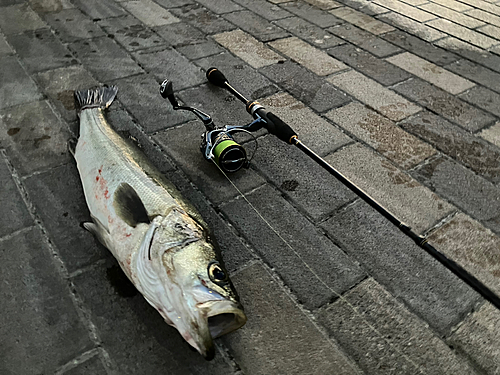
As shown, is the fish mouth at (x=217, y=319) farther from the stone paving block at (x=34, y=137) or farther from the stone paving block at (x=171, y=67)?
the stone paving block at (x=171, y=67)

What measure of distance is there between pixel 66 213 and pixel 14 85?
216 cm

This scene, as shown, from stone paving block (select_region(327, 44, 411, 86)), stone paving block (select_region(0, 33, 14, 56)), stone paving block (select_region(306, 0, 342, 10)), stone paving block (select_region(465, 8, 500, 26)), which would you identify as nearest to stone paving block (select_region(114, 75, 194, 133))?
stone paving block (select_region(0, 33, 14, 56))

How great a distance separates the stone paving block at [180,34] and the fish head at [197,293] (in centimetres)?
376

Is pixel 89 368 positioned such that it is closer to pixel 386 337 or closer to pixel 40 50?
pixel 386 337

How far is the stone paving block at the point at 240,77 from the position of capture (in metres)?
4.39

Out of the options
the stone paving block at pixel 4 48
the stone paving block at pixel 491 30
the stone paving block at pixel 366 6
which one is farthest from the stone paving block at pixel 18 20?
the stone paving block at pixel 491 30

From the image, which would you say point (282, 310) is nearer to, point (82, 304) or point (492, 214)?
point (82, 304)

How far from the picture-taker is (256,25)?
226 inches

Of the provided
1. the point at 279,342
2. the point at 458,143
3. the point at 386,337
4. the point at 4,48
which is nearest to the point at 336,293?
the point at 386,337

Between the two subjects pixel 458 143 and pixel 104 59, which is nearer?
pixel 458 143

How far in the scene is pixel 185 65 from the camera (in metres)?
4.74

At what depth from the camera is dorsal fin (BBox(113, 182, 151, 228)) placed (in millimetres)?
2393

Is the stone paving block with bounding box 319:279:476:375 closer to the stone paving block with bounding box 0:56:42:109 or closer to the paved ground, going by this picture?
A: the paved ground

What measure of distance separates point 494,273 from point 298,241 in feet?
4.83
